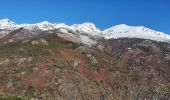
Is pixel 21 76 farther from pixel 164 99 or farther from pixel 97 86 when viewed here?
pixel 164 99

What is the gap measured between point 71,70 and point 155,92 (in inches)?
1677

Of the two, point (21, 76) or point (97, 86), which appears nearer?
point (21, 76)

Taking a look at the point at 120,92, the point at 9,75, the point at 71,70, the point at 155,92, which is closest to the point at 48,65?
the point at 71,70

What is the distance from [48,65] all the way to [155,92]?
52930mm

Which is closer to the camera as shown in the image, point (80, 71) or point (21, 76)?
point (21, 76)

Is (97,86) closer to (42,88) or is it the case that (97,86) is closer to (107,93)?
(107,93)

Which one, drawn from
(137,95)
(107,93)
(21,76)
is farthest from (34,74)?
→ (137,95)

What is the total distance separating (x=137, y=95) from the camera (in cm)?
18775

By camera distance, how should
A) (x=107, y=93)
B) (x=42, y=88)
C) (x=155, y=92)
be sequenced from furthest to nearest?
1. (x=155, y=92)
2. (x=107, y=93)
3. (x=42, y=88)

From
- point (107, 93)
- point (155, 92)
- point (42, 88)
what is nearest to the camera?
point (42, 88)

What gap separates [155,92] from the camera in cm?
19338

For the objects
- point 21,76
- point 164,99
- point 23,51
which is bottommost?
point 164,99

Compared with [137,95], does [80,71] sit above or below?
above

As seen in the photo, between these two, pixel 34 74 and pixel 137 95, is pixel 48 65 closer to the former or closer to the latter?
pixel 34 74
